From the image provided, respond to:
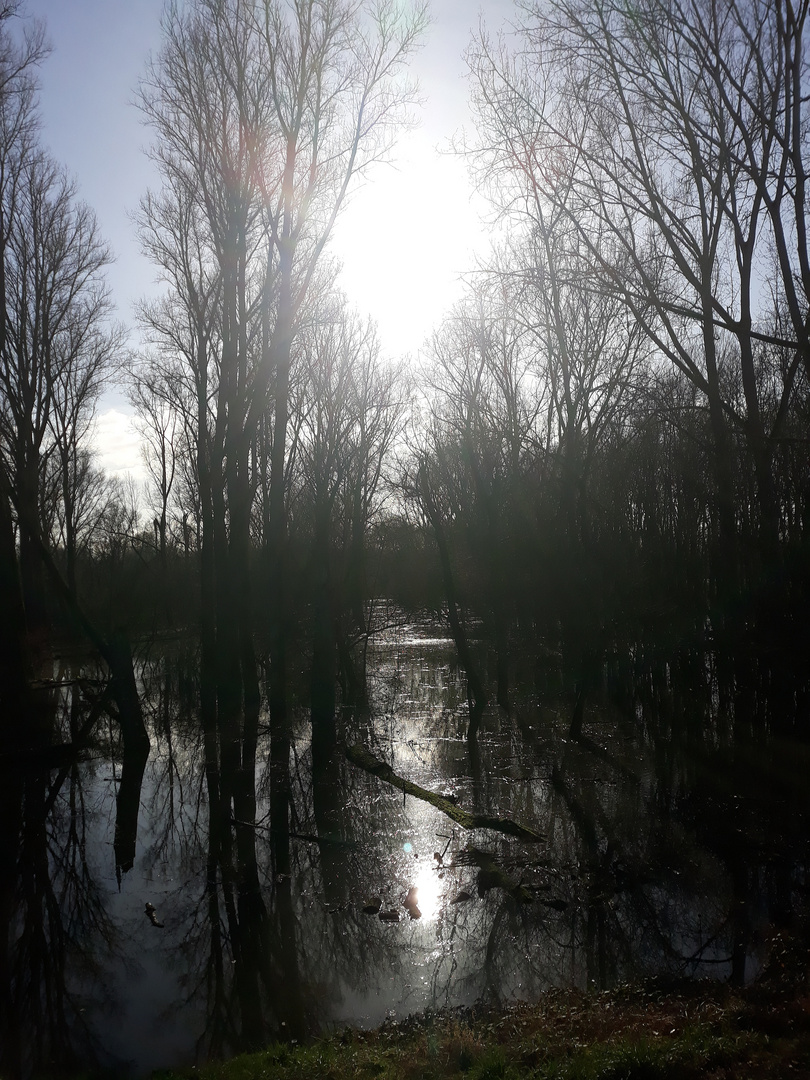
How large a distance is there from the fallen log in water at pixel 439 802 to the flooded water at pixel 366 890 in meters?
0.12

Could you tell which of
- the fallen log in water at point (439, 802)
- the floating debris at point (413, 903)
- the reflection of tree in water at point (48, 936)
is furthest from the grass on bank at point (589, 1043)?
the fallen log in water at point (439, 802)

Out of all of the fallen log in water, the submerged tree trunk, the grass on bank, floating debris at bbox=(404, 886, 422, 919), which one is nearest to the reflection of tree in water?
the grass on bank

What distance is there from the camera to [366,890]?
755 centimetres

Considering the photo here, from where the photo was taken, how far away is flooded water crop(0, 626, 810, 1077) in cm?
572

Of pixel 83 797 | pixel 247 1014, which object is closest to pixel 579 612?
pixel 83 797

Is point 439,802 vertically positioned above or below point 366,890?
above

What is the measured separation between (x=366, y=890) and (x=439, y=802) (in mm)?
2298

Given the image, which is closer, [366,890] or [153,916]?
[153,916]

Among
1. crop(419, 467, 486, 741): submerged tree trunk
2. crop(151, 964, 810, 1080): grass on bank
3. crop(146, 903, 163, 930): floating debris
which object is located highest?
crop(419, 467, 486, 741): submerged tree trunk

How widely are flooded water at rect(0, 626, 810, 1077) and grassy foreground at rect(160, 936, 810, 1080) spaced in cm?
39

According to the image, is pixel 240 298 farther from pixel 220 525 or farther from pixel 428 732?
pixel 428 732

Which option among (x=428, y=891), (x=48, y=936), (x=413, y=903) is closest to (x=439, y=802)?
(x=428, y=891)

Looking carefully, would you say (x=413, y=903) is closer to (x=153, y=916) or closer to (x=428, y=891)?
(x=428, y=891)

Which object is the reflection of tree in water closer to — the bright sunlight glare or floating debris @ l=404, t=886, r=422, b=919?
floating debris @ l=404, t=886, r=422, b=919
